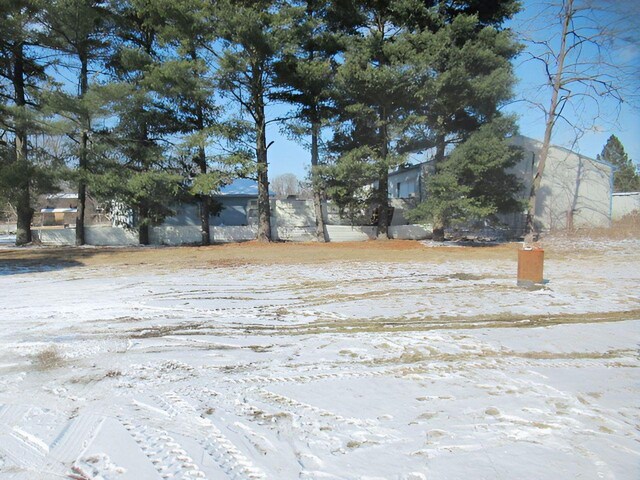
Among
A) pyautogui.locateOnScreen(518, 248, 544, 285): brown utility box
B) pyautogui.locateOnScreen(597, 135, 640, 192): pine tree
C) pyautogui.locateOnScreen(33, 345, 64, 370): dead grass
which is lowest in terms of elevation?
pyautogui.locateOnScreen(33, 345, 64, 370): dead grass

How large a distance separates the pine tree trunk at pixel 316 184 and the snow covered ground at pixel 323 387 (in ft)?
42.9

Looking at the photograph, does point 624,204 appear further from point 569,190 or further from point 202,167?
point 202,167

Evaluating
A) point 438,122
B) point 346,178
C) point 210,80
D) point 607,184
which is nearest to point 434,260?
point 346,178

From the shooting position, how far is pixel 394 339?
180 inches

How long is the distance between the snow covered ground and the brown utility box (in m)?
0.46

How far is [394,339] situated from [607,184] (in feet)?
76.6

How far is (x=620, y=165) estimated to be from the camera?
81.5 feet

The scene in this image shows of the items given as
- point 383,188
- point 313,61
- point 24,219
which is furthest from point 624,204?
point 24,219

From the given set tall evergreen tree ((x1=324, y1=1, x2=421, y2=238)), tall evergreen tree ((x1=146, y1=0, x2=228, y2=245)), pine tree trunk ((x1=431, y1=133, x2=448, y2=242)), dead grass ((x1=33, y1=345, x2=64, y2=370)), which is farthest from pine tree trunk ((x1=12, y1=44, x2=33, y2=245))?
pine tree trunk ((x1=431, y1=133, x2=448, y2=242))

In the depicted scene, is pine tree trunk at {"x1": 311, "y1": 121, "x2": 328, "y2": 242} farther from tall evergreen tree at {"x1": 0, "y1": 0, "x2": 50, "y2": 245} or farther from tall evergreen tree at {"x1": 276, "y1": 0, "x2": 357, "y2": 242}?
tall evergreen tree at {"x1": 0, "y1": 0, "x2": 50, "y2": 245}

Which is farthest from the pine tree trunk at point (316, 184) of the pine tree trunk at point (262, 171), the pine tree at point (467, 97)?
the pine tree at point (467, 97)

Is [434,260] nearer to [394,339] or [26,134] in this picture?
[394,339]

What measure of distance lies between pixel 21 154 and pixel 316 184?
13.2 metres

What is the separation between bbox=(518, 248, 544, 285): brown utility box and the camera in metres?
7.37
